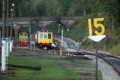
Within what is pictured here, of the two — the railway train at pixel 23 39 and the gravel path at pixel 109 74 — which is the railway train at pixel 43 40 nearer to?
the railway train at pixel 23 39

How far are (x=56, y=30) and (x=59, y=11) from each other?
1514 centimetres

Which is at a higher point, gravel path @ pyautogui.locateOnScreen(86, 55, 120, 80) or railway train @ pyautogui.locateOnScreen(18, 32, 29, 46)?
railway train @ pyautogui.locateOnScreen(18, 32, 29, 46)

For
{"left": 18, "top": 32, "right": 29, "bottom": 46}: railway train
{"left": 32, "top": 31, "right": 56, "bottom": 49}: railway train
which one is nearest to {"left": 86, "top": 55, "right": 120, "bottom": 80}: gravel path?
{"left": 32, "top": 31, "right": 56, "bottom": 49}: railway train

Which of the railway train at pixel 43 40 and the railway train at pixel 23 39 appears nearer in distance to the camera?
the railway train at pixel 43 40

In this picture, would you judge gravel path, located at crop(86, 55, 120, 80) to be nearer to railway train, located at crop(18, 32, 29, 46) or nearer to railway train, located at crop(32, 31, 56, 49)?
railway train, located at crop(32, 31, 56, 49)

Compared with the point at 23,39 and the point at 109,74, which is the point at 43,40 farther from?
the point at 109,74

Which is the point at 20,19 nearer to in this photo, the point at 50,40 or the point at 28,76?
the point at 50,40

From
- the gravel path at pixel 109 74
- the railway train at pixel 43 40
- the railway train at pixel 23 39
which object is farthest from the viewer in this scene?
the railway train at pixel 23 39

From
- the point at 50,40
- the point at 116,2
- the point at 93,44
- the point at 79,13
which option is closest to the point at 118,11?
the point at 116,2

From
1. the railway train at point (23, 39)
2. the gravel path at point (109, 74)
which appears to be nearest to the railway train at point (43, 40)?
the railway train at point (23, 39)

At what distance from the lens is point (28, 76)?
11133mm

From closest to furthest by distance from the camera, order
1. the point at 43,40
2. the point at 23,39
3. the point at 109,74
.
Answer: the point at 109,74 → the point at 43,40 → the point at 23,39

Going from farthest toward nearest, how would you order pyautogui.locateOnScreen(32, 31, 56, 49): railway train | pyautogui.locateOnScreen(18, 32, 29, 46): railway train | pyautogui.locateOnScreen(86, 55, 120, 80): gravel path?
pyautogui.locateOnScreen(18, 32, 29, 46): railway train → pyautogui.locateOnScreen(32, 31, 56, 49): railway train → pyautogui.locateOnScreen(86, 55, 120, 80): gravel path

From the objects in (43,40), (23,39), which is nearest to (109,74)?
(43,40)
